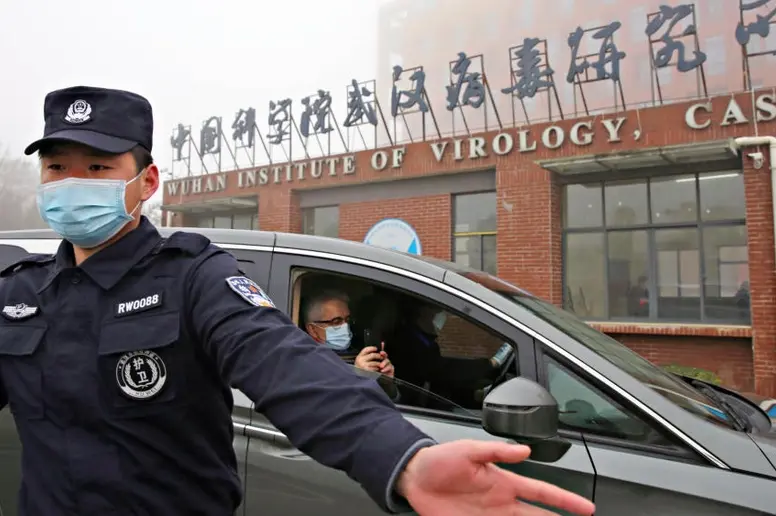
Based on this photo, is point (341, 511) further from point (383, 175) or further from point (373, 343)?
point (383, 175)

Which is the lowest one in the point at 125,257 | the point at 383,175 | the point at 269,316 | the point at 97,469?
the point at 97,469

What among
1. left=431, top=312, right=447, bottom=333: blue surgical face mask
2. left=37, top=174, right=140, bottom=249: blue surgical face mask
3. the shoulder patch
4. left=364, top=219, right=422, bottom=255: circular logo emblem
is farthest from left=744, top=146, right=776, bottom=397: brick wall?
left=37, top=174, right=140, bottom=249: blue surgical face mask

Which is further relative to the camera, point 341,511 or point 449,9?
point 449,9

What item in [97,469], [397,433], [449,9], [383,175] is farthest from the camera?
[449,9]

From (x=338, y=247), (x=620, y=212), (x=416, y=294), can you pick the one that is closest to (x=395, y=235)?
(x=620, y=212)

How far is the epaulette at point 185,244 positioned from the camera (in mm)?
1117

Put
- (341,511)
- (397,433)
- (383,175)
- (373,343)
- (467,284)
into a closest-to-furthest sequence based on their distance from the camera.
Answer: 1. (397,433)
2. (341,511)
3. (467,284)
4. (373,343)
5. (383,175)

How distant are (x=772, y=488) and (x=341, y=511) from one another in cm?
120

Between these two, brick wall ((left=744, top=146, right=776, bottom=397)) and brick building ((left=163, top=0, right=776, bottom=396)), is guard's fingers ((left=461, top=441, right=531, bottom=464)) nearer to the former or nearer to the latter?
brick building ((left=163, top=0, right=776, bottom=396))

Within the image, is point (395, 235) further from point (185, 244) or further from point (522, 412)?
point (185, 244)

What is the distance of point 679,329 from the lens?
7.27 meters

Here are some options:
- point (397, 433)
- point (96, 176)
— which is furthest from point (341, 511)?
point (96, 176)

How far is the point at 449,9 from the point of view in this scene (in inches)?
1325

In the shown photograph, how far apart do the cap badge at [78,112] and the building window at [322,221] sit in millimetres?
Result: 9553
